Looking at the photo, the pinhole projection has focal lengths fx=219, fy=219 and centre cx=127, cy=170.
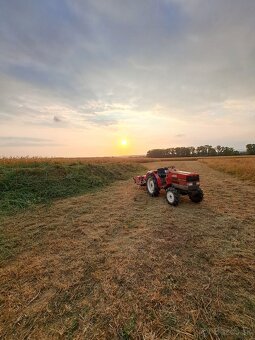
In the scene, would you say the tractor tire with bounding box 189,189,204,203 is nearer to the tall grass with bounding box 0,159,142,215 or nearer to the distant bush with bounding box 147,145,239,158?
the tall grass with bounding box 0,159,142,215

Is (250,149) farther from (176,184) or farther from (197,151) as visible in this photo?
(176,184)

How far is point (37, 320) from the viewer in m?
3.06

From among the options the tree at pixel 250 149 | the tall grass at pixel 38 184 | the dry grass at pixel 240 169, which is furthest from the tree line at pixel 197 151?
the tall grass at pixel 38 184

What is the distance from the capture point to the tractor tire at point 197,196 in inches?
340

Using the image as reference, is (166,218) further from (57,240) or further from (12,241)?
(12,241)

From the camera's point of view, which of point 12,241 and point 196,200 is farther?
point 196,200

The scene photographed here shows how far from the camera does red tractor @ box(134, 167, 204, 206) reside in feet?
27.8

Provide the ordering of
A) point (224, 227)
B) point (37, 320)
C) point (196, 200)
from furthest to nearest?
point (196, 200) → point (224, 227) → point (37, 320)

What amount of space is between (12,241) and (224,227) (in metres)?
5.83

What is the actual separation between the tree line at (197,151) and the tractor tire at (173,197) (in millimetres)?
114257

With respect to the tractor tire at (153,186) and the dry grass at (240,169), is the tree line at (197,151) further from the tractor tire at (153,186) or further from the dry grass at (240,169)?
the tractor tire at (153,186)

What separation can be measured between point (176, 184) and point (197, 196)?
1.00 m

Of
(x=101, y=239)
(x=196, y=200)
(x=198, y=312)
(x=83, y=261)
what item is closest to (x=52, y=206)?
(x=101, y=239)

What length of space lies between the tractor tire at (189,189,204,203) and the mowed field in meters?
1.38
